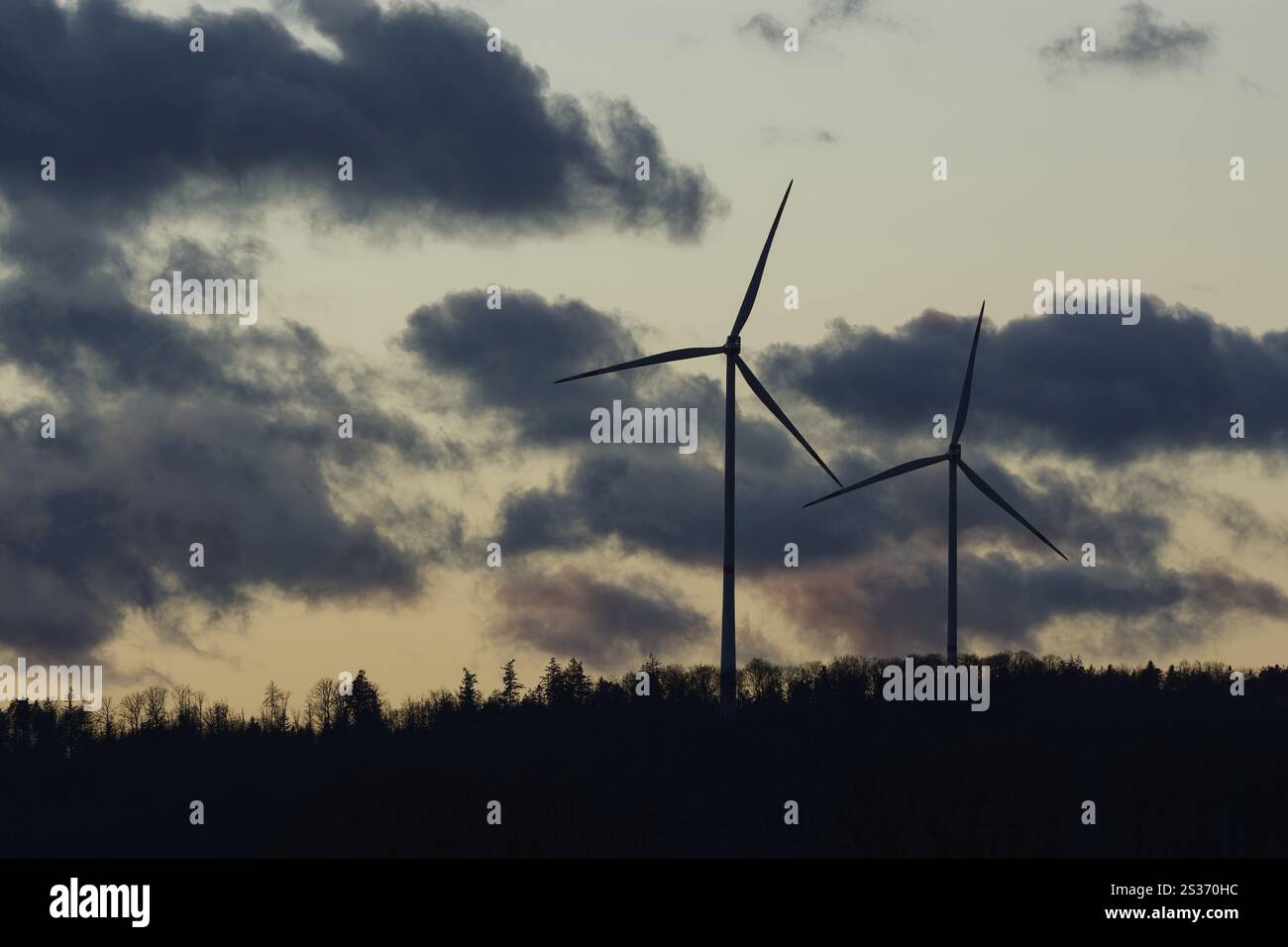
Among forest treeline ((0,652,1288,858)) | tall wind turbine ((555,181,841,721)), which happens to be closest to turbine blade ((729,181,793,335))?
tall wind turbine ((555,181,841,721))

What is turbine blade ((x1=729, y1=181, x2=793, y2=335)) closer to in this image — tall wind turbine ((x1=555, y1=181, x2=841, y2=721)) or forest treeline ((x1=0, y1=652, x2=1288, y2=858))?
tall wind turbine ((x1=555, y1=181, x2=841, y2=721))

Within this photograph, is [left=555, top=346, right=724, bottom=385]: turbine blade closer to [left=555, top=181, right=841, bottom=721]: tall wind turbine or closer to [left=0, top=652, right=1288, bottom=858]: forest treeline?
[left=555, top=181, right=841, bottom=721]: tall wind turbine

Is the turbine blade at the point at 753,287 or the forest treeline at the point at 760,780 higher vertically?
the turbine blade at the point at 753,287

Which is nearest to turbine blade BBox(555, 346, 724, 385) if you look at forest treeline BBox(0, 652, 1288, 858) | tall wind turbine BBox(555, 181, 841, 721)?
tall wind turbine BBox(555, 181, 841, 721)

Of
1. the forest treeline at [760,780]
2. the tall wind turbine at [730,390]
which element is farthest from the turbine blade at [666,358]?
the forest treeline at [760,780]

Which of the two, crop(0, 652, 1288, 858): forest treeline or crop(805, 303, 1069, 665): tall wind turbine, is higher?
crop(805, 303, 1069, 665): tall wind turbine

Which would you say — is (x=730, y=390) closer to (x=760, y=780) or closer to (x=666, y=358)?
(x=666, y=358)

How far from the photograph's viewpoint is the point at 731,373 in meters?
101

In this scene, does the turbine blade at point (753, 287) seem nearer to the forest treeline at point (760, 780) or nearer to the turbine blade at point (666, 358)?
the turbine blade at point (666, 358)

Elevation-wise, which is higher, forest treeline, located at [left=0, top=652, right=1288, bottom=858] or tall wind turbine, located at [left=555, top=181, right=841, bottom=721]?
tall wind turbine, located at [left=555, top=181, right=841, bottom=721]

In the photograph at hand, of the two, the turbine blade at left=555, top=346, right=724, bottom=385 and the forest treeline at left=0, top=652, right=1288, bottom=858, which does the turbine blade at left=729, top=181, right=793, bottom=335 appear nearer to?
the turbine blade at left=555, top=346, right=724, bottom=385
